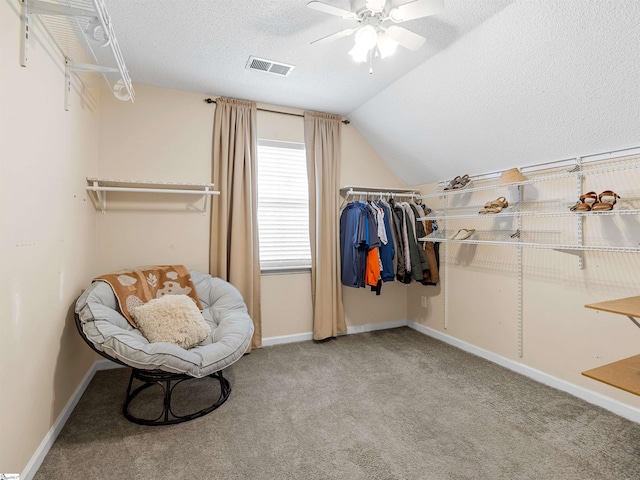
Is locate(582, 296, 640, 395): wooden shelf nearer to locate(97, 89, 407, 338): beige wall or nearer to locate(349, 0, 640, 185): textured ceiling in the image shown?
locate(349, 0, 640, 185): textured ceiling

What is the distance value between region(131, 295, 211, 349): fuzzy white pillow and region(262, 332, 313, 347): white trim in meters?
1.15

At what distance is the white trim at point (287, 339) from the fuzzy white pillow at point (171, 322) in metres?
1.15

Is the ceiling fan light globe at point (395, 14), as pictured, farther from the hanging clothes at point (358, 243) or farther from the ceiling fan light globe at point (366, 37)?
the hanging clothes at point (358, 243)

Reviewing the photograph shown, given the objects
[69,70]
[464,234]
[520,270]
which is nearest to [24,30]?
[69,70]

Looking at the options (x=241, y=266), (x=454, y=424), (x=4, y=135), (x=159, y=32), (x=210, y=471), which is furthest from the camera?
(x=241, y=266)

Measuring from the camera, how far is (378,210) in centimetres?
339

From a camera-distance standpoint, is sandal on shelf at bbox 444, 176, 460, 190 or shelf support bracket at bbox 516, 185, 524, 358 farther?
sandal on shelf at bbox 444, 176, 460, 190

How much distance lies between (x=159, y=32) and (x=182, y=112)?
957 mm

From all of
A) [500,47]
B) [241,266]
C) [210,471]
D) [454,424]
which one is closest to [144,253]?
[241,266]

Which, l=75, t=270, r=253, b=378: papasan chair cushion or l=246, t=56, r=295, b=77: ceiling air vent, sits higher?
l=246, t=56, r=295, b=77: ceiling air vent

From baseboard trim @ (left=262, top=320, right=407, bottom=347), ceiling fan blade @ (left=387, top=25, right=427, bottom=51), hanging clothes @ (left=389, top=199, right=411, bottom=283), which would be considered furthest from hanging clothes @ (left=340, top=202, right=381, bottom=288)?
ceiling fan blade @ (left=387, top=25, right=427, bottom=51)

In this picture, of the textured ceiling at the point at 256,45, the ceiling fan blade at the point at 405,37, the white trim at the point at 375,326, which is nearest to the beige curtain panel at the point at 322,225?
the white trim at the point at 375,326

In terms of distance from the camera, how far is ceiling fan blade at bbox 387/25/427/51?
182 cm

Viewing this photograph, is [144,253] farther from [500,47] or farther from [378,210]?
[500,47]
